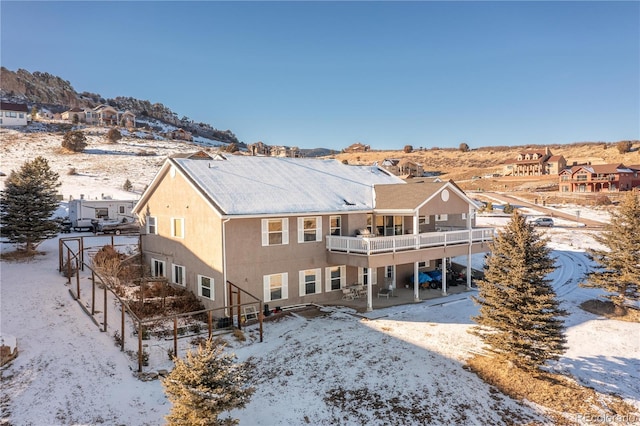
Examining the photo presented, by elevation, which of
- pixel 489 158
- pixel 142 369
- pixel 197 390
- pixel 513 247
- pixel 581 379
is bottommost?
pixel 581 379

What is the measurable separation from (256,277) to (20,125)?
94.7 metres

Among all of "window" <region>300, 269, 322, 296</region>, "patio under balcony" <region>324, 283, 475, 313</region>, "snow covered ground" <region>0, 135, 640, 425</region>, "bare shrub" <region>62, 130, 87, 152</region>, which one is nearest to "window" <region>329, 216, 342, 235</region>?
"window" <region>300, 269, 322, 296</region>

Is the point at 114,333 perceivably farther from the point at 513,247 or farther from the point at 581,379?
the point at 581,379

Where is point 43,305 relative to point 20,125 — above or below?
below

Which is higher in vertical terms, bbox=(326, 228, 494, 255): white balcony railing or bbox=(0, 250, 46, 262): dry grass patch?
bbox=(326, 228, 494, 255): white balcony railing

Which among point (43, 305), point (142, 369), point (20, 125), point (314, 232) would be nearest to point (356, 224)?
point (314, 232)

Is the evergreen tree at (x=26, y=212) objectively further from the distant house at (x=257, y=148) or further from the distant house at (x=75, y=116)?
the distant house at (x=75, y=116)

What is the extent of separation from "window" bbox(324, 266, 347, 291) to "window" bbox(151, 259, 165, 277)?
10.0 meters

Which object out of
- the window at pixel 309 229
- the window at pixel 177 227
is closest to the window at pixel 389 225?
the window at pixel 309 229

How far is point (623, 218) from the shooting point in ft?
75.0

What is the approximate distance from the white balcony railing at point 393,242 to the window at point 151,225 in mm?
11189

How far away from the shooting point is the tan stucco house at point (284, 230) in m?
19.9

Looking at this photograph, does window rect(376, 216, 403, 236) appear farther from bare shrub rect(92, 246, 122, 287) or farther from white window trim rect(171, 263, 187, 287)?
bare shrub rect(92, 246, 122, 287)

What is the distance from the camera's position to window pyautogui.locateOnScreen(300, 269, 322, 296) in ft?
71.4
